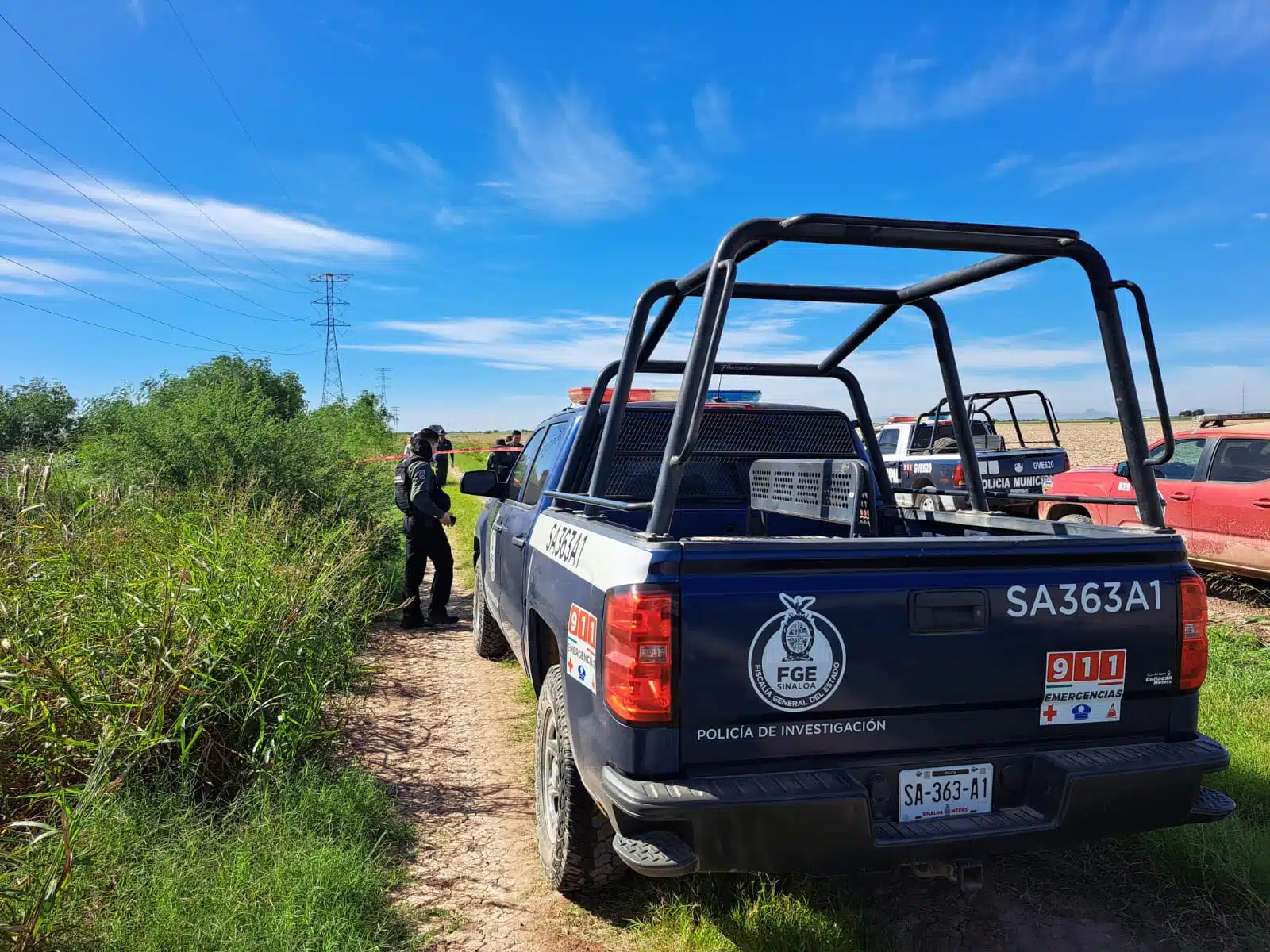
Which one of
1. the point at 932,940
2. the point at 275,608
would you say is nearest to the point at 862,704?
the point at 932,940

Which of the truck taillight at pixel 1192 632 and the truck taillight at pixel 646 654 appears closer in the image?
the truck taillight at pixel 646 654

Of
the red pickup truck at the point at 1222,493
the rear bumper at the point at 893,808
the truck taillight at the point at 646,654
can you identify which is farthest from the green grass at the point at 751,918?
the red pickup truck at the point at 1222,493

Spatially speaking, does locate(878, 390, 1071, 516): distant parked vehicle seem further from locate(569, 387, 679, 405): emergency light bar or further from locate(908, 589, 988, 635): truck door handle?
locate(908, 589, 988, 635): truck door handle

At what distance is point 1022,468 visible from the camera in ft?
37.1

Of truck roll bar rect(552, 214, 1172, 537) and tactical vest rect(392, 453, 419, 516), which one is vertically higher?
truck roll bar rect(552, 214, 1172, 537)

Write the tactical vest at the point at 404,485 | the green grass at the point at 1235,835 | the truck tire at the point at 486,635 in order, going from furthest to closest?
the tactical vest at the point at 404,485 < the truck tire at the point at 486,635 < the green grass at the point at 1235,835

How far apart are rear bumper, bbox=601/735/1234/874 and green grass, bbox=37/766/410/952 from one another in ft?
3.91

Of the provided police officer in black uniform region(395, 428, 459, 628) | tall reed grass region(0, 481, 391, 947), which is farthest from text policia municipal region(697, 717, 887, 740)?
police officer in black uniform region(395, 428, 459, 628)

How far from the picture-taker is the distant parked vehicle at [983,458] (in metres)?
11.1

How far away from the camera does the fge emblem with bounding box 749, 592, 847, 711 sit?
232 centimetres

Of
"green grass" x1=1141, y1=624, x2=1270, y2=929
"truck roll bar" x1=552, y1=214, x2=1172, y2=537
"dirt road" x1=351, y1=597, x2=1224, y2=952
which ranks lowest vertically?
"dirt road" x1=351, y1=597, x2=1224, y2=952

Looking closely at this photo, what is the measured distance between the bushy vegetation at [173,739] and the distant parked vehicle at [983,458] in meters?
7.59

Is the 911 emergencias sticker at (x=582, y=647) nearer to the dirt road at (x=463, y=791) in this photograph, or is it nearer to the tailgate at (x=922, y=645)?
the tailgate at (x=922, y=645)

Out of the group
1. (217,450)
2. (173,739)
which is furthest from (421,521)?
(173,739)
